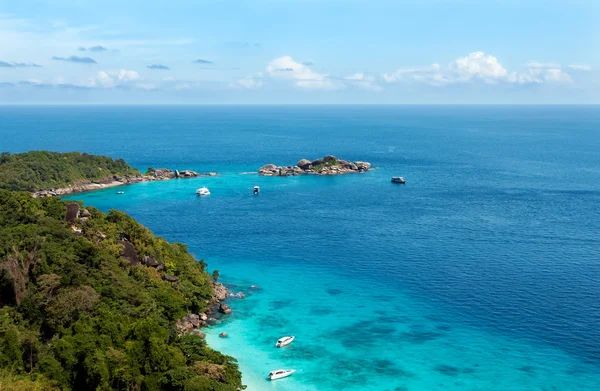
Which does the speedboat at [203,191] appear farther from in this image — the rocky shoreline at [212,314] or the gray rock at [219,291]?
the gray rock at [219,291]

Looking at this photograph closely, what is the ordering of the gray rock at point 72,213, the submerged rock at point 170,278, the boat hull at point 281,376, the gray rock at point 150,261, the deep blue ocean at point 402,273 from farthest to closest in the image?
1. the gray rock at point 72,213
2. the gray rock at point 150,261
3. the submerged rock at point 170,278
4. the deep blue ocean at point 402,273
5. the boat hull at point 281,376

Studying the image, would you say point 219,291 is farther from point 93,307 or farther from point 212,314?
point 93,307

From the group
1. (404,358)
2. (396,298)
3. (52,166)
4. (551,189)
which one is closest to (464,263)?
(396,298)

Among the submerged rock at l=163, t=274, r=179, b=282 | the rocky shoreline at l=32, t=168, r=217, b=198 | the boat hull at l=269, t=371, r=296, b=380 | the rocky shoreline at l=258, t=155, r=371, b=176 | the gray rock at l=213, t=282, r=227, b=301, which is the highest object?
the rocky shoreline at l=258, t=155, r=371, b=176

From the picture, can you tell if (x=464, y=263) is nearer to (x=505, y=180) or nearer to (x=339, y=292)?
(x=339, y=292)

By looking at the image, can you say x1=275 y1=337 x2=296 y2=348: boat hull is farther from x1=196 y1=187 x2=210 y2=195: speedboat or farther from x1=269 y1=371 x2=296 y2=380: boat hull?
x1=196 y1=187 x2=210 y2=195: speedboat

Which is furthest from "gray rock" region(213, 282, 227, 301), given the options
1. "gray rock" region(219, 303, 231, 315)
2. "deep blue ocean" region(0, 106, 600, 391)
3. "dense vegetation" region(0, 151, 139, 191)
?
"dense vegetation" region(0, 151, 139, 191)

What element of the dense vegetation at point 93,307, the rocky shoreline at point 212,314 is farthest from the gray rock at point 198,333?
the dense vegetation at point 93,307
